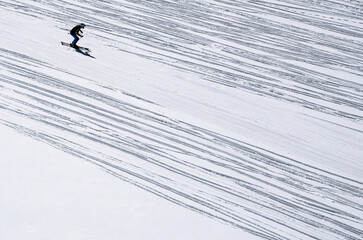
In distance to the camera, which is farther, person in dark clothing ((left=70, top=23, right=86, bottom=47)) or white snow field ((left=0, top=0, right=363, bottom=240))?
person in dark clothing ((left=70, top=23, right=86, bottom=47))

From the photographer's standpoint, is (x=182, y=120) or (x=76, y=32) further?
(x=76, y=32)

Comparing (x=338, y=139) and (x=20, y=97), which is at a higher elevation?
(x=338, y=139)

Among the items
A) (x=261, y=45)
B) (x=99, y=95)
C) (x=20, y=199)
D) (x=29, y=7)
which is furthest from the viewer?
(x=29, y=7)

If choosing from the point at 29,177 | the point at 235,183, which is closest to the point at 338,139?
the point at 235,183

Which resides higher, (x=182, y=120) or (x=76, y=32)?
(x=76, y=32)

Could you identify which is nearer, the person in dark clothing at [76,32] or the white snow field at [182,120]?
the white snow field at [182,120]

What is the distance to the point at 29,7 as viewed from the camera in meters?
5.77

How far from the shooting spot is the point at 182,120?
14.2ft

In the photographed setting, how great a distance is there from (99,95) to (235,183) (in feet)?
5.48

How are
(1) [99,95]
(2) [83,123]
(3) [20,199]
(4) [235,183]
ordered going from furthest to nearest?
(1) [99,95], (2) [83,123], (4) [235,183], (3) [20,199]

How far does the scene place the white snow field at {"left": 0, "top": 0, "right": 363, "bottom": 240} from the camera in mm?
3340

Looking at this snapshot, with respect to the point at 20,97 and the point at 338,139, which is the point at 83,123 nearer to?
the point at 20,97

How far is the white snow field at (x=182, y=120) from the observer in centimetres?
334

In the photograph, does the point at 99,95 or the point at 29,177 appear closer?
the point at 29,177
